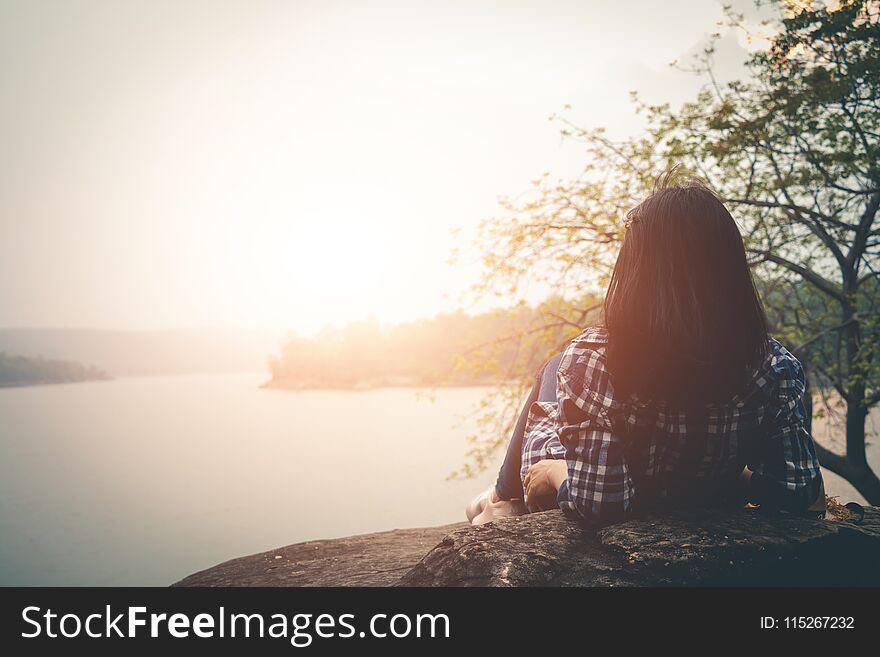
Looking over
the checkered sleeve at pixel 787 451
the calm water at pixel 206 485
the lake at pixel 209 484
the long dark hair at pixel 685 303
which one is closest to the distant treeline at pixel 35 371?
the lake at pixel 209 484

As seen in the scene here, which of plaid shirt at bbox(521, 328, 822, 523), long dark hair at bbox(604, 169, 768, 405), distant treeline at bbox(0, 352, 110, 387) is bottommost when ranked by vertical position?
distant treeline at bbox(0, 352, 110, 387)

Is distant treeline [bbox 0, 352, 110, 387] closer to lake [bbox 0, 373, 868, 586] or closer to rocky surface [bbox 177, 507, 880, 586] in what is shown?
lake [bbox 0, 373, 868, 586]

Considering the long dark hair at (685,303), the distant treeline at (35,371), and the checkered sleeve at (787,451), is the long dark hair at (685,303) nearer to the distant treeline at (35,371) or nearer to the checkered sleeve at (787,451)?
the checkered sleeve at (787,451)

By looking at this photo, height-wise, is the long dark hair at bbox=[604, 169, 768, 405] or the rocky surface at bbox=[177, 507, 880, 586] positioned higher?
the long dark hair at bbox=[604, 169, 768, 405]

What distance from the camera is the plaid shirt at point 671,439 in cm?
184

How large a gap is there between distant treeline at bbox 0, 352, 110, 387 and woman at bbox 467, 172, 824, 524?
194 ft

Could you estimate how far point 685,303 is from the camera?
5.50 feet

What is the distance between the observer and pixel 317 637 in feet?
5.71

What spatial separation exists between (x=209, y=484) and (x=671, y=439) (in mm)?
29418

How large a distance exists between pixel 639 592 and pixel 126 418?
196 feet

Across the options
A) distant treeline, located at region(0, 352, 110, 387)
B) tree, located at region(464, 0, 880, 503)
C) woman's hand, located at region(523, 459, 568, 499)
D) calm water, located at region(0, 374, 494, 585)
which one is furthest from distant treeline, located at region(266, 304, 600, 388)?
distant treeline, located at region(0, 352, 110, 387)

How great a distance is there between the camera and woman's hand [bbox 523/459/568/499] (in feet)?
7.23

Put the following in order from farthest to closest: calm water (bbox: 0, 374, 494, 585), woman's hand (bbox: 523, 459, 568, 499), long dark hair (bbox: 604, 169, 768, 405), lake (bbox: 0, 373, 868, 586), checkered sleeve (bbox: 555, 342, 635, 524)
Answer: calm water (bbox: 0, 374, 494, 585)
lake (bbox: 0, 373, 868, 586)
woman's hand (bbox: 523, 459, 568, 499)
checkered sleeve (bbox: 555, 342, 635, 524)
long dark hair (bbox: 604, 169, 768, 405)

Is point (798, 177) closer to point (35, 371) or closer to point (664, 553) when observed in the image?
point (664, 553)
